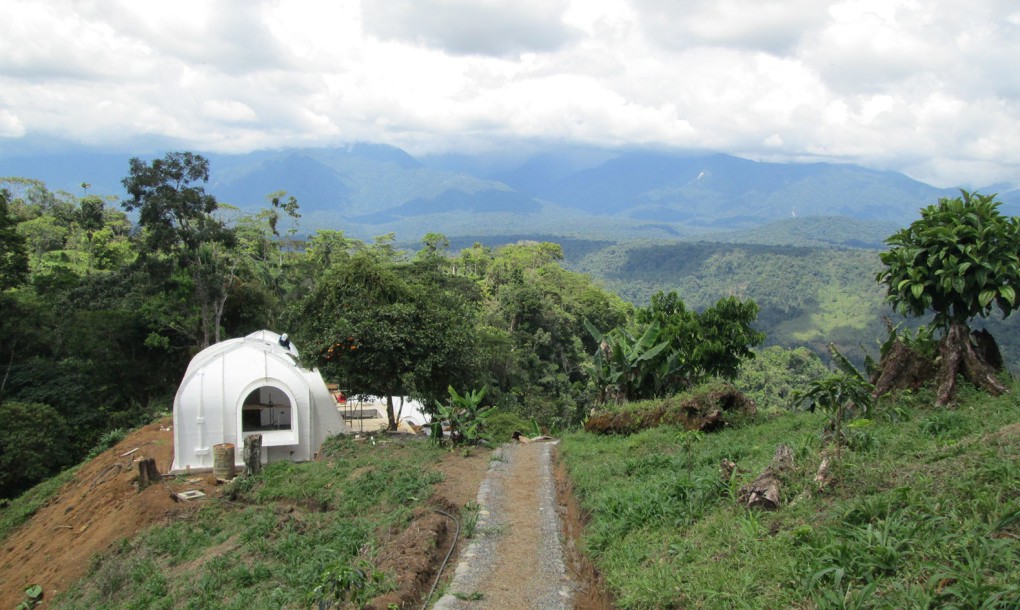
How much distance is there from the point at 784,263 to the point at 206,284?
419ft

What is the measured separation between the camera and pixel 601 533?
24.2 ft

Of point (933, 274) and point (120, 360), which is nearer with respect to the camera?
point (933, 274)

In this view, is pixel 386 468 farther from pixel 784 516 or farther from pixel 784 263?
pixel 784 263

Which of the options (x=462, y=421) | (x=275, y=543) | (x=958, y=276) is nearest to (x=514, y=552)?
(x=275, y=543)

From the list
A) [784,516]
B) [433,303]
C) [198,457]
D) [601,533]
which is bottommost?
[198,457]

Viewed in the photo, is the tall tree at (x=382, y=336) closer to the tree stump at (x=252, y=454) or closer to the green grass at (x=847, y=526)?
the tree stump at (x=252, y=454)

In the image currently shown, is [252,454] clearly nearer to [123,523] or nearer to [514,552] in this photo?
[123,523]

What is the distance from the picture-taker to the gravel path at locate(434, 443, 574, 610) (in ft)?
21.3

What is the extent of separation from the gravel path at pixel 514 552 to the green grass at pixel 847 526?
56 cm

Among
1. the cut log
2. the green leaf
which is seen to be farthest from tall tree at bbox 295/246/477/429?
the green leaf

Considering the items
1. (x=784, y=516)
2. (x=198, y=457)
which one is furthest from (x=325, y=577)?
(x=198, y=457)

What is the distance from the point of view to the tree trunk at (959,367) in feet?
30.6

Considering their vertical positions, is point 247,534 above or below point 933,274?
below

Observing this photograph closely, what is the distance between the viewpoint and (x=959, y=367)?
9719 millimetres
